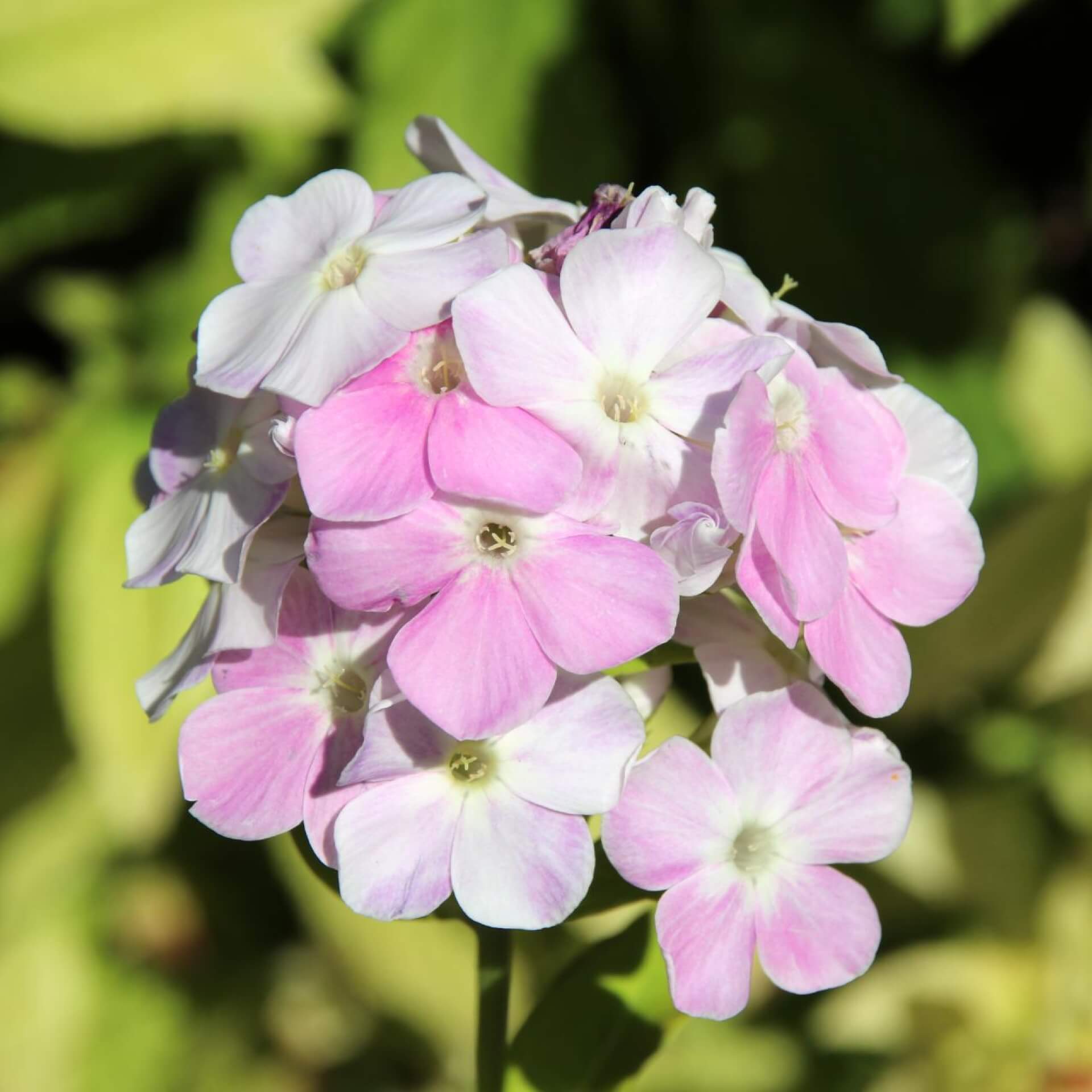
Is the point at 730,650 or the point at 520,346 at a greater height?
the point at 520,346

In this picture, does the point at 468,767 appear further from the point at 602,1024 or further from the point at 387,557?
the point at 602,1024

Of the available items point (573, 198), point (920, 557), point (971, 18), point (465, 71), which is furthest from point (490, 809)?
point (465, 71)

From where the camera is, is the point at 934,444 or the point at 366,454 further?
the point at 934,444

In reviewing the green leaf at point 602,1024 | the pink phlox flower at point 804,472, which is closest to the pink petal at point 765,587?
the pink phlox flower at point 804,472

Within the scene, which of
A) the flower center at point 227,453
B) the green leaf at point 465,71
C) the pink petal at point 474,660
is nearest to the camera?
the pink petal at point 474,660

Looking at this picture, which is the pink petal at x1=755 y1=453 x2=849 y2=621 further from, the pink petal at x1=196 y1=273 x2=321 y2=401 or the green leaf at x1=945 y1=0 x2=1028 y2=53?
the green leaf at x1=945 y1=0 x2=1028 y2=53

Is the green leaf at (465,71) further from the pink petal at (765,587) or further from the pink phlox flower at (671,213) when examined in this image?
the pink petal at (765,587)
